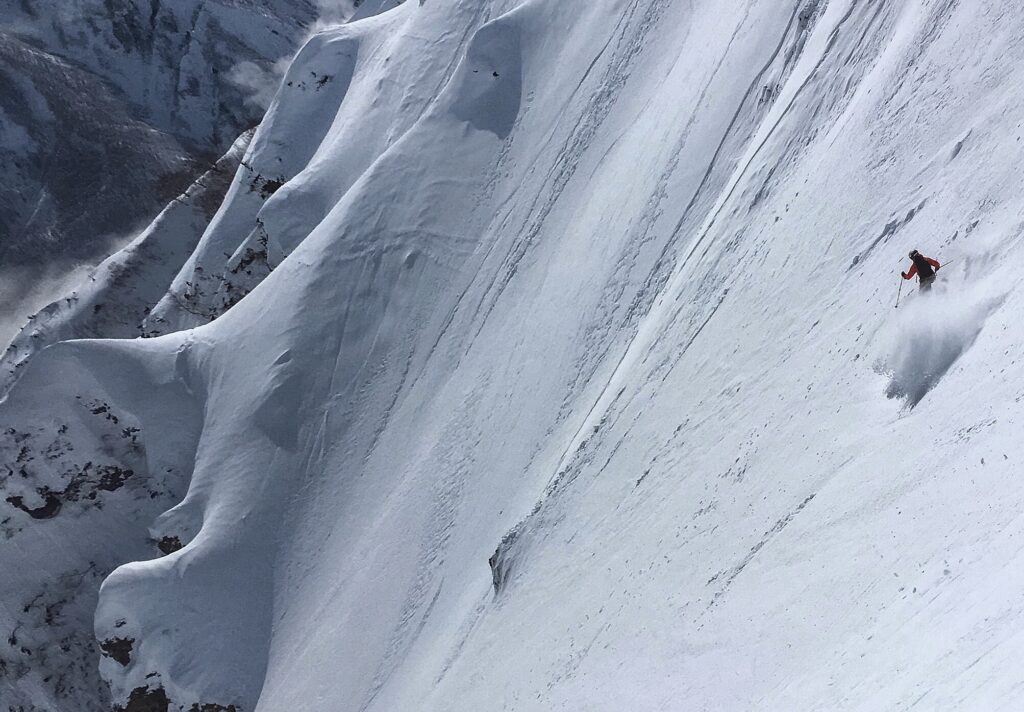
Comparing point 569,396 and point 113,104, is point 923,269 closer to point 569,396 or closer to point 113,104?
point 569,396

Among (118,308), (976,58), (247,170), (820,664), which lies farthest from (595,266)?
(118,308)

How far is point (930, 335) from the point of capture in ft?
47.9

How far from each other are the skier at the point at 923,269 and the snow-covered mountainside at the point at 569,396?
0.30m

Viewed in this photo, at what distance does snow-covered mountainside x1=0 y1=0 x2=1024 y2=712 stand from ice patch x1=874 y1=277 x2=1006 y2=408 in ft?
0.23

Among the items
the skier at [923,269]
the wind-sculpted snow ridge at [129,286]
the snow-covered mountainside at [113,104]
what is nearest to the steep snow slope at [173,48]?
the snow-covered mountainside at [113,104]

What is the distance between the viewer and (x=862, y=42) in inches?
874

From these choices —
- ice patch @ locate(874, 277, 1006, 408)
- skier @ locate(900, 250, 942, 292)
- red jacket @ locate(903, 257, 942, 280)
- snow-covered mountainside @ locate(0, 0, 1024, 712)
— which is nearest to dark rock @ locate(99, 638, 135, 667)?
snow-covered mountainside @ locate(0, 0, 1024, 712)

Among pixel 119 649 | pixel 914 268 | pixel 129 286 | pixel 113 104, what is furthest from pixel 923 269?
pixel 113 104

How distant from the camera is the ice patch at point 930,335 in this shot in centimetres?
1400

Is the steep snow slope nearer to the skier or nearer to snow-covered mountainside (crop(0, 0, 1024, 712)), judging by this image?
snow-covered mountainside (crop(0, 0, 1024, 712))

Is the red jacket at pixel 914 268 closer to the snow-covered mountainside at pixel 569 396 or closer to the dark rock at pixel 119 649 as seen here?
the snow-covered mountainside at pixel 569 396

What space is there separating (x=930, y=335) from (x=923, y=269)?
1307 millimetres

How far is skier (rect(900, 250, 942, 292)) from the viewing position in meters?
14.8

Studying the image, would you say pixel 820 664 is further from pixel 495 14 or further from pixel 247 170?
pixel 247 170
